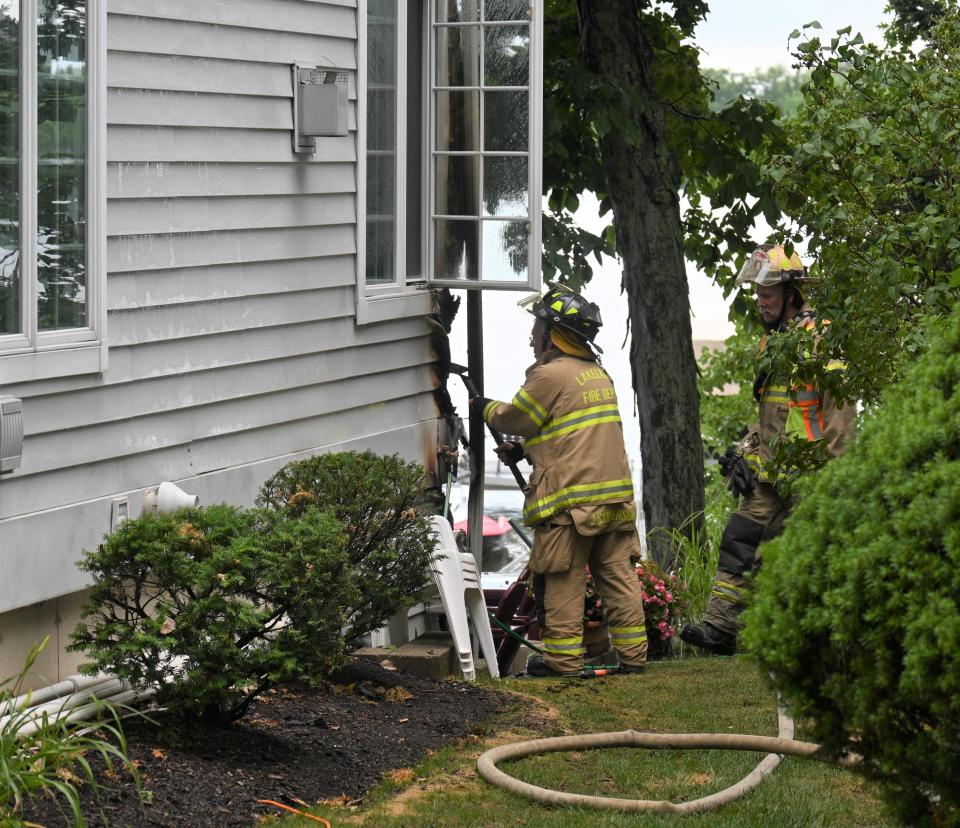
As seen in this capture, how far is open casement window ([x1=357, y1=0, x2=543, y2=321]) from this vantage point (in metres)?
8.77

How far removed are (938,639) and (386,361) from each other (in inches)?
215

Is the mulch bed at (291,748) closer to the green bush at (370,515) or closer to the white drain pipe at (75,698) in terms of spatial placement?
the white drain pipe at (75,698)

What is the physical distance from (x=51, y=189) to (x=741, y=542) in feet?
16.0

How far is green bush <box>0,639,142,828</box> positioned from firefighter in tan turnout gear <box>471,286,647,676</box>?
364cm

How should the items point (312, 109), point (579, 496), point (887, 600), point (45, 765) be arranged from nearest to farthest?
point (887, 600) < point (45, 765) < point (312, 109) < point (579, 496)

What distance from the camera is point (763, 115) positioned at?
12.0 m

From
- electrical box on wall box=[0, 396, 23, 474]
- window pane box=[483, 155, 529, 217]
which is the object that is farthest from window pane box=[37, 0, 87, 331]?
window pane box=[483, 155, 529, 217]

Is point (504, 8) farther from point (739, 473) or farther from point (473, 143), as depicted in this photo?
point (739, 473)

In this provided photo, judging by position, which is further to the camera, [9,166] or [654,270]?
[654,270]

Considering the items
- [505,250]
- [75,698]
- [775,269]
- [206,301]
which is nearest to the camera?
[75,698]

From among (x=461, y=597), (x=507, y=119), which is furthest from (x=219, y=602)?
(x=507, y=119)

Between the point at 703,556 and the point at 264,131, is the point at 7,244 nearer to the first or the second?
the point at 264,131

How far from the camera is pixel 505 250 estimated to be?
8844 millimetres

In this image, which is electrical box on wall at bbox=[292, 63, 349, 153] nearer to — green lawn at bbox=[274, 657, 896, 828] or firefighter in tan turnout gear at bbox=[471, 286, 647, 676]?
firefighter in tan turnout gear at bbox=[471, 286, 647, 676]
